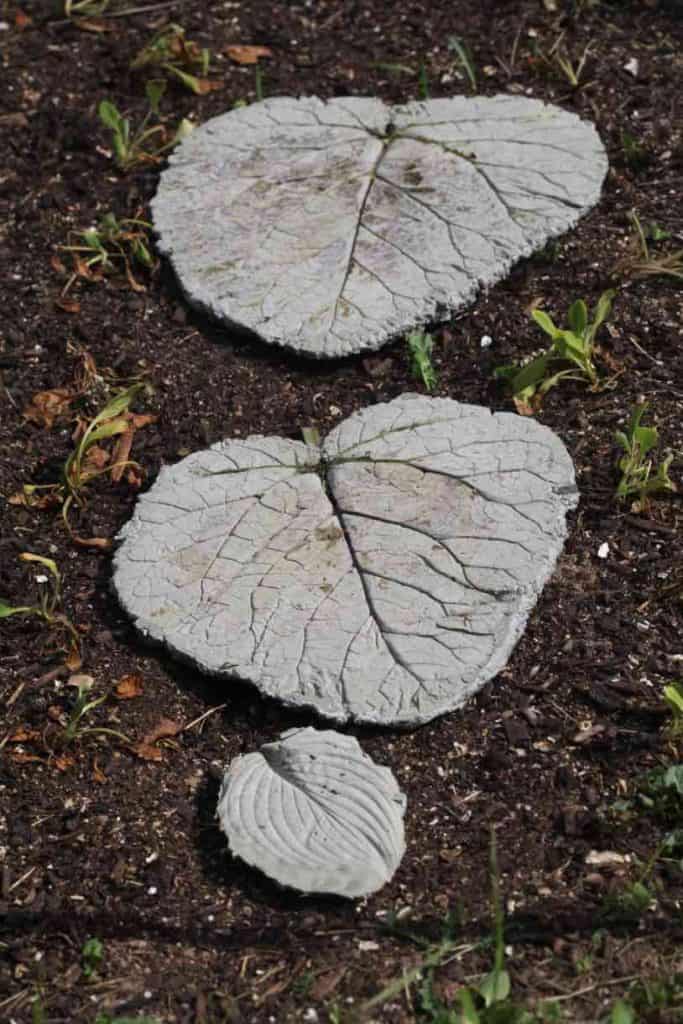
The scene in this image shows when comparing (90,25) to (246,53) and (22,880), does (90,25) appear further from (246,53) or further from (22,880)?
(22,880)

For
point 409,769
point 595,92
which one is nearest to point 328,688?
point 409,769

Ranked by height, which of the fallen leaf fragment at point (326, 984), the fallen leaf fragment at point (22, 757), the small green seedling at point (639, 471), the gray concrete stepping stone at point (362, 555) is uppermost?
the small green seedling at point (639, 471)

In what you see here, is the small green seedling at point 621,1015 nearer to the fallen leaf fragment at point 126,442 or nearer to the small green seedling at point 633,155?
the fallen leaf fragment at point 126,442

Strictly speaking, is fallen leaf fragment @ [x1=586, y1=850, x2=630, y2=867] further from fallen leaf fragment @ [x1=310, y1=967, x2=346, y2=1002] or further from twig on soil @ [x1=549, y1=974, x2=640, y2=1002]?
fallen leaf fragment @ [x1=310, y1=967, x2=346, y2=1002]

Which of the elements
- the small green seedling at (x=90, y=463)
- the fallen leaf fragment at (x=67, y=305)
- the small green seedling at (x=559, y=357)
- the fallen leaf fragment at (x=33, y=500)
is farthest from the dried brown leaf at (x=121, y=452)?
the small green seedling at (x=559, y=357)

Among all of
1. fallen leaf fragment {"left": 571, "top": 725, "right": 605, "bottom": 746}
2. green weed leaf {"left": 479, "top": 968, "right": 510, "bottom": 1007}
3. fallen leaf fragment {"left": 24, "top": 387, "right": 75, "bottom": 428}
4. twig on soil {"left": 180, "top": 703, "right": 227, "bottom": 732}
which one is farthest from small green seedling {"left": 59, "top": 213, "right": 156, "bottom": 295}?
green weed leaf {"left": 479, "top": 968, "right": 510, "bottom": 1007}

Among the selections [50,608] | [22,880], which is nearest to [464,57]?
[50,608]
